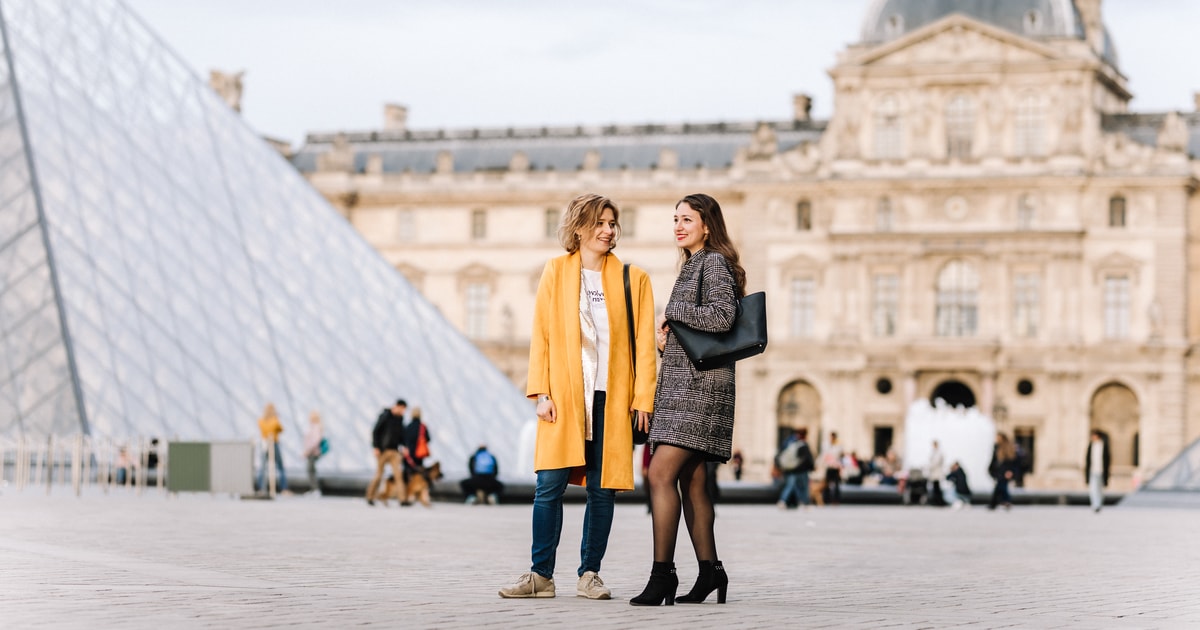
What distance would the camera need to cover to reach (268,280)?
89.2 ft

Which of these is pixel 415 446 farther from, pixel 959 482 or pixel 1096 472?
pixel 1096 472

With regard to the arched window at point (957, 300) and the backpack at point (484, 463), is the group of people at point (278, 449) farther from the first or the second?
the arched window at point (957, 300)

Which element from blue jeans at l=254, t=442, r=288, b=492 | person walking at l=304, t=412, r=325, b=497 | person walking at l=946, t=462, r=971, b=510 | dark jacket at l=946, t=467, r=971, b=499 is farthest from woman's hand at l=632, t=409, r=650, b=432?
dark jacket at l=946, t=467, r=971, b=499

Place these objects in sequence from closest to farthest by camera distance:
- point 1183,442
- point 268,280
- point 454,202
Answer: point 268,280 → point 1183,442 → point 454,202

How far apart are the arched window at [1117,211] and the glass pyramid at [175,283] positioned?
33.1 metres

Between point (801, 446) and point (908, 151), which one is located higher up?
point (908, 151)

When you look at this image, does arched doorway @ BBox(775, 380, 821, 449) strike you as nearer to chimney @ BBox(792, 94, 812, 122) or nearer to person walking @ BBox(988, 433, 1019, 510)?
chimney @ BBox(792, 94, 812, 122)

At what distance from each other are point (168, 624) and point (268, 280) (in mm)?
20315

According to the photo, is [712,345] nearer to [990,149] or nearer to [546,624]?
[546,624]

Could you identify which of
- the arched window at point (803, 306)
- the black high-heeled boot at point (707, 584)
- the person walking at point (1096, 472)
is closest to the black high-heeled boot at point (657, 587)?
the black high-heeled boot at point (707, 584)

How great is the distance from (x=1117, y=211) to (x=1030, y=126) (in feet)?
11.5

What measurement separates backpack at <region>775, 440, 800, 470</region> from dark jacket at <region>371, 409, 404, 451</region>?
22.7 ft

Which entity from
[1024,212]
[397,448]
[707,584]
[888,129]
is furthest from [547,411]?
[888,129]

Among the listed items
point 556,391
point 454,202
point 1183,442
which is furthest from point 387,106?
point 556,391
